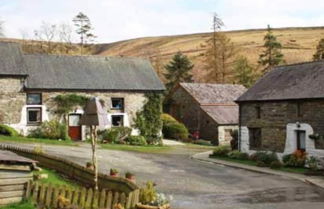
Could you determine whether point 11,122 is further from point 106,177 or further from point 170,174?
point 106,177

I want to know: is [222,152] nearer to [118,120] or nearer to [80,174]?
[118,120]

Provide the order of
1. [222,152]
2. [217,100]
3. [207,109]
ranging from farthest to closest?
[217,100], [207,109], [222,152]

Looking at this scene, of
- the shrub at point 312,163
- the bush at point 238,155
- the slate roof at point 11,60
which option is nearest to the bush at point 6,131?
the slate roof at point 11,60

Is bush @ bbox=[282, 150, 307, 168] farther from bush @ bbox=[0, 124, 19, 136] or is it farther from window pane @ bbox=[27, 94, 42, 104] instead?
window pane @ bbox=[27, 94, 42, 104]

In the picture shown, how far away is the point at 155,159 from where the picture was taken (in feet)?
121

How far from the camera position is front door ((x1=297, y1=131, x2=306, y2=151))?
115 ft

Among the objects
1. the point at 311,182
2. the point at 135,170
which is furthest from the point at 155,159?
the point at 311,182

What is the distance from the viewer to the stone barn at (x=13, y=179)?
56.7 feet

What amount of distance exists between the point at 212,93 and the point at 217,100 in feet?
5.26

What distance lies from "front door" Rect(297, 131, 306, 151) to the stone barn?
22083 millimetres

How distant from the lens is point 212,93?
60219mm

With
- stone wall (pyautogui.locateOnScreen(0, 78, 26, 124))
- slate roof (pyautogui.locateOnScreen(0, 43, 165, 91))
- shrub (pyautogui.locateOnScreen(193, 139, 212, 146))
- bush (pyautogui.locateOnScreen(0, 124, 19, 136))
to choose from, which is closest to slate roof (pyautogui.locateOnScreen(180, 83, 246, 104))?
shrub (pyautogui.locateOnScreen(193, 139, 212, 146))

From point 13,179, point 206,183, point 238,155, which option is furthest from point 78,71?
point 13,179

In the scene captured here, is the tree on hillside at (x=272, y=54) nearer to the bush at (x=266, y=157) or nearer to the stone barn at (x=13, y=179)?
the bush at (x=266, y=157)
